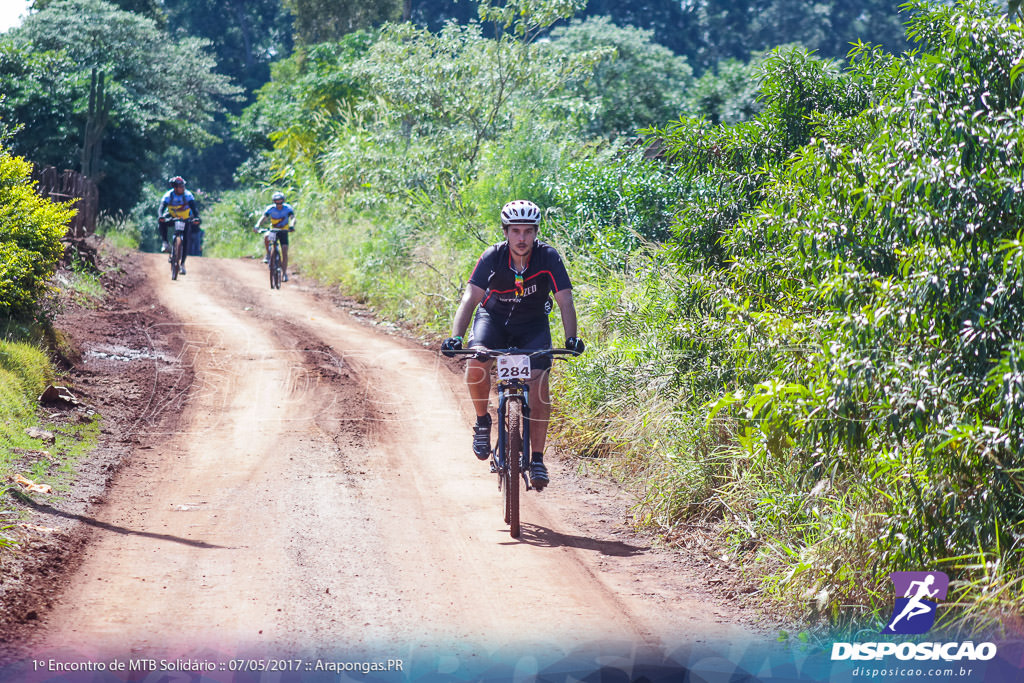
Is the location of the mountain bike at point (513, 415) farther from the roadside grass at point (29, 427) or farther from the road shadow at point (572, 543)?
the roadside grass at point (29, 427)

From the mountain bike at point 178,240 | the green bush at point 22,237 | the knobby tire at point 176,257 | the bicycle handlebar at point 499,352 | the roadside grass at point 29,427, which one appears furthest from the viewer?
the knobby tire at point 176,257

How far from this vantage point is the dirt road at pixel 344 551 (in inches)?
197

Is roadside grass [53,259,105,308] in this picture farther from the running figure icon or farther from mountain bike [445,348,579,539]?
the running figure icon

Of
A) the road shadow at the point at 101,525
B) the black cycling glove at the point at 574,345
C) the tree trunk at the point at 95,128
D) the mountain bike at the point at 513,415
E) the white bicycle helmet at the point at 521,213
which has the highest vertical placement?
the tree trunk at the point at 95,128

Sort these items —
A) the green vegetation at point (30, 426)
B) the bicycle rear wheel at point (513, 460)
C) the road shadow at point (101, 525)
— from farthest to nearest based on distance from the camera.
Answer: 1. the green vegetation at point (30, 426)
2. the bicycle rear wheel at point (513, 460)
3. the road shadow at point (101, 525)

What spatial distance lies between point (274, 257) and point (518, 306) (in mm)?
15084

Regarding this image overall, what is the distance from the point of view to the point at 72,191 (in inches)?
866

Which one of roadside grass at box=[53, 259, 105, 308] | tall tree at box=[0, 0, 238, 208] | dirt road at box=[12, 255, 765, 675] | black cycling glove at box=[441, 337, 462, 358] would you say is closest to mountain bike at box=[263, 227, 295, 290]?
roadside grass at box=[53, 259, 105, 308]

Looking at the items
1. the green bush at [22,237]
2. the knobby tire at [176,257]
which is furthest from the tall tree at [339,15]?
the green bush at [22,237]

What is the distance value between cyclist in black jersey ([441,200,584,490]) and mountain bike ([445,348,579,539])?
14 centimetres

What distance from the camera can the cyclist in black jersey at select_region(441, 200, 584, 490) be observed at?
7.07m

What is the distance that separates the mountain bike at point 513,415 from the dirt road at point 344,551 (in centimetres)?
36

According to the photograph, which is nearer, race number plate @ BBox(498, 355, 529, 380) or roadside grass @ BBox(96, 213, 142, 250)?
race number plate @ BBox(498, 355, 529, 380)

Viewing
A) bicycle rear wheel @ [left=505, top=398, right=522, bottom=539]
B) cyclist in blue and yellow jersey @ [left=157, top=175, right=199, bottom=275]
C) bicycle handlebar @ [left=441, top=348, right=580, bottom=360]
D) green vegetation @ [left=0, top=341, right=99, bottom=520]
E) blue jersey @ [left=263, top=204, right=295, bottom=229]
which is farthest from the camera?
blue jersey @ [left=263, top=204, right=295, bottom=229]
